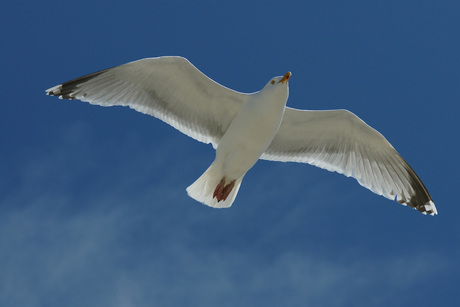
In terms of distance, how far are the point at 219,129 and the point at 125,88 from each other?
0.99 meters

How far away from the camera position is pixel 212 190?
6949 millimetres

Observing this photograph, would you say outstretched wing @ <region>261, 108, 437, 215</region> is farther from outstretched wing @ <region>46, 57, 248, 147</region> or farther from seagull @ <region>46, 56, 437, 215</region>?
outstretched wing @ <region>46, 57, 248, 147</region>

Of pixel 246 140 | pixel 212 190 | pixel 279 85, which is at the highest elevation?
pixel 279 85

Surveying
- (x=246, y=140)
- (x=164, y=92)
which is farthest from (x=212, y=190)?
(x=164, y=92)

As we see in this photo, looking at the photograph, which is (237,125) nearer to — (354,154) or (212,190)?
(212,190)

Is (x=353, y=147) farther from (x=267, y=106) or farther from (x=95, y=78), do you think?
(x=95, y=78)

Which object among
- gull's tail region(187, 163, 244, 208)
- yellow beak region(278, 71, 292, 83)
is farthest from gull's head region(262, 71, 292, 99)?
gull's tail region(187, 163, 244, 208)

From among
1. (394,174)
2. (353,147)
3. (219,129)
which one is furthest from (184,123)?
(394,174)

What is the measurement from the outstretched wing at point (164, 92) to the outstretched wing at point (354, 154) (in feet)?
2.32

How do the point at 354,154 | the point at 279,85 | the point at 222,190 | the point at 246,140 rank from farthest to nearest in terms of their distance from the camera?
the point at 354,154 < the point at 222,190 < the point at 246,140 < the point at 279,85

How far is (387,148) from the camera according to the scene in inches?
295

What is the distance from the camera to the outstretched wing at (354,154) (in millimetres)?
7301

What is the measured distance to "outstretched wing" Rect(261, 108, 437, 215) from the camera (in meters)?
7.30

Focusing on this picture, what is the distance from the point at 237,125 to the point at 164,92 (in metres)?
0.79
